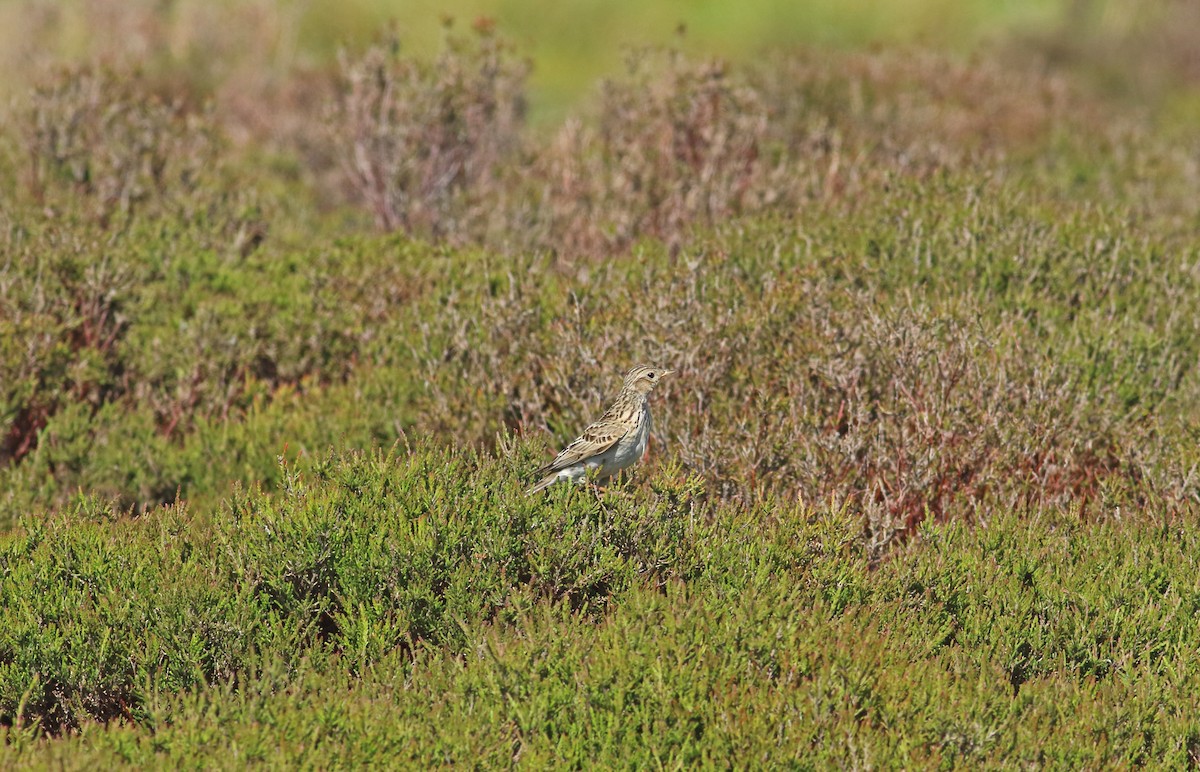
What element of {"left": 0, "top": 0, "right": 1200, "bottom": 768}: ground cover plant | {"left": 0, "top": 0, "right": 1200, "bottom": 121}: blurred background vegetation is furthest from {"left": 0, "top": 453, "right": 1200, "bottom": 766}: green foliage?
{"left": 0, "top": 0, "right": 1200, "bottom": 121}: blurred background vegetation

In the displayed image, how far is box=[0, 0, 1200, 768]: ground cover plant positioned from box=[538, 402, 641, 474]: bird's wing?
0.20 m

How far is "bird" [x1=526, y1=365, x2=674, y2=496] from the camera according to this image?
7277mm

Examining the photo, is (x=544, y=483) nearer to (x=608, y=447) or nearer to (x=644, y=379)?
(x=608, y=447)

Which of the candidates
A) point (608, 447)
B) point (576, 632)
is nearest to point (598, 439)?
point (608, 447)

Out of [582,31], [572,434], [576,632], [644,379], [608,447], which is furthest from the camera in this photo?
[582,31]

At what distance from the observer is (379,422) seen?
9.48 m

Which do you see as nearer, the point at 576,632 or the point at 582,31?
the point at 576,632

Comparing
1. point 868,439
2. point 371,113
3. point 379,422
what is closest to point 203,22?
point 371,113

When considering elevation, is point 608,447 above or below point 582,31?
below

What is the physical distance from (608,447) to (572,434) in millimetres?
1751

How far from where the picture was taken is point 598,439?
24.0 ft

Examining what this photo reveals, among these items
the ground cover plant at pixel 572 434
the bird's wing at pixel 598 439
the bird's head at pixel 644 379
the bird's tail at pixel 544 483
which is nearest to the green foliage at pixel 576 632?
the ground cover plant at pixel 572 434

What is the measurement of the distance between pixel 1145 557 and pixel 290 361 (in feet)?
22.4

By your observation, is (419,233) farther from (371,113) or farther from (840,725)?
(840,725)
